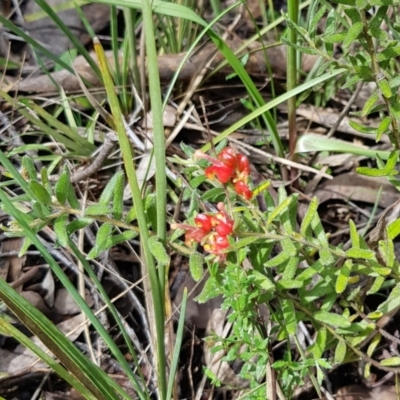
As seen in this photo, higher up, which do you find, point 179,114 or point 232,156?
point 232,156

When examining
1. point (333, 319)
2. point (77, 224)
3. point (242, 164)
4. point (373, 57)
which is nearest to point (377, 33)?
point (373, 57)

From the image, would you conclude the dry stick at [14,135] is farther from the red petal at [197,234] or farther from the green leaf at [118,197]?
the red petal at [197,234]

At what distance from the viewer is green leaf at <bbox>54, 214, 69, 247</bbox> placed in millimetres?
1193

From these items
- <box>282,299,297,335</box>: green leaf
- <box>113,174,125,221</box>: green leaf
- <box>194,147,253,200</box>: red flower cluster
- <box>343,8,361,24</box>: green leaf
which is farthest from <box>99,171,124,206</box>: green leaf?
<box>343,8,361,24</box>: green leaf

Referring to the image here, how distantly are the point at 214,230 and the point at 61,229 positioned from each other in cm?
31

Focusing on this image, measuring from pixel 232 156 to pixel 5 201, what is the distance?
442 mm

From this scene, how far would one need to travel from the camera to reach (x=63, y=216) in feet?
4.03

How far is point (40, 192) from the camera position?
1.16 m

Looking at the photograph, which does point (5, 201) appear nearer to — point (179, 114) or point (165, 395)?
point (165, 395)

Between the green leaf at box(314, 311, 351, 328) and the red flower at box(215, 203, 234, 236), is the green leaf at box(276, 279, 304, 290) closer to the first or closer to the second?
the green leaf at box(314, 311, 351, 328)

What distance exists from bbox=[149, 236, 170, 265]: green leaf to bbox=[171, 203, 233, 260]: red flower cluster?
7 cm

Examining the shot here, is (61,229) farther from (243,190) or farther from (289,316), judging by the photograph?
(289,316)

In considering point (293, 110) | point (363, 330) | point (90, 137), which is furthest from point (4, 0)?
point (363, 330)

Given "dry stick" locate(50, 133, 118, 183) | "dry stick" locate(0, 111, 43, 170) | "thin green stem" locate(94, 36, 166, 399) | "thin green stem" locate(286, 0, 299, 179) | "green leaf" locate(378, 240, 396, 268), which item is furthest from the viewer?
"dry stick" locate(0, 111, 43, 170)
